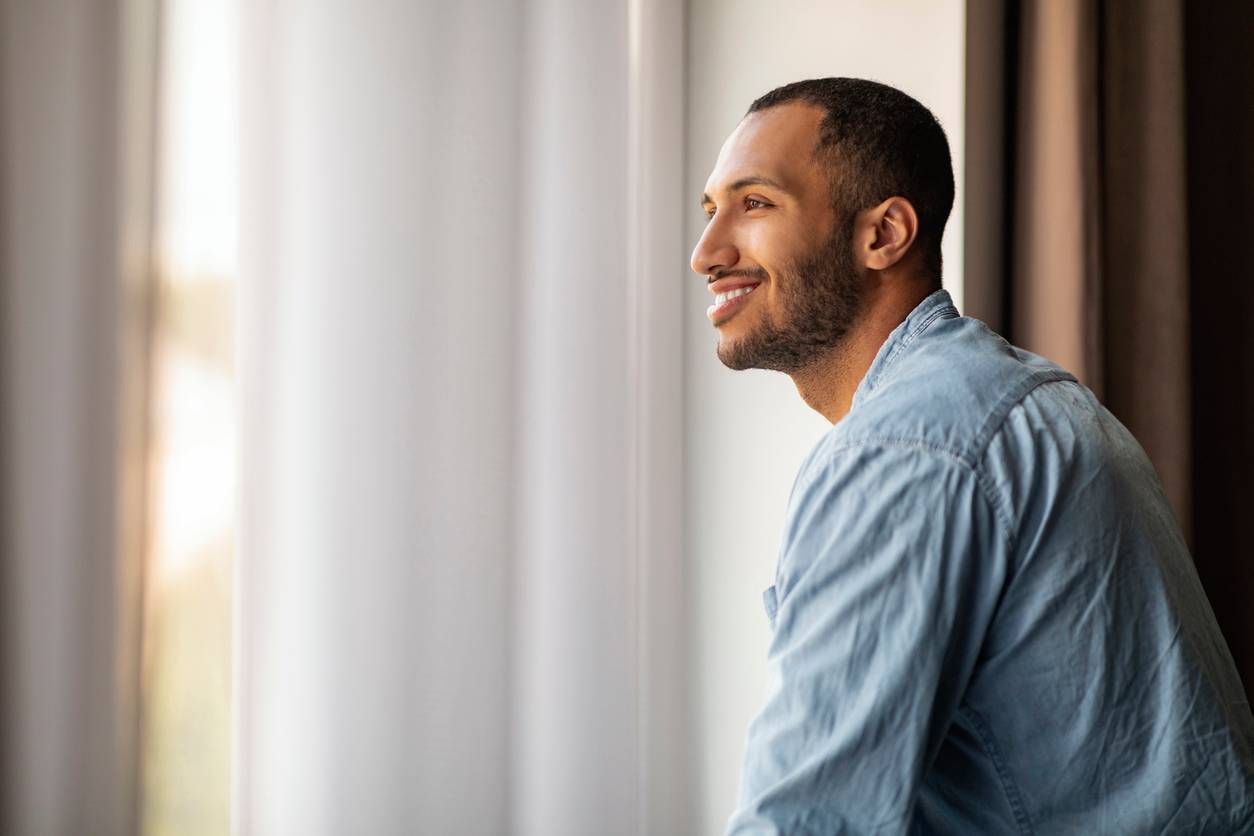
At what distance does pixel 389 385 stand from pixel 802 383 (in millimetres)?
Result: 756

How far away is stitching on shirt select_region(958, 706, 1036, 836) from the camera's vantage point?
0.82 metres

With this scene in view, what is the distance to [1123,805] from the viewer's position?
81cm

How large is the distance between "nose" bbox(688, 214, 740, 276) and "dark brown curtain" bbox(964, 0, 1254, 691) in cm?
63

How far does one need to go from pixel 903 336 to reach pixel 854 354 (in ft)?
0.53

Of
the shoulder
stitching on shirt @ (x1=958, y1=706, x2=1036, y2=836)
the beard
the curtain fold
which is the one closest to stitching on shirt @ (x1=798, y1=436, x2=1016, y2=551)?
the shoulder

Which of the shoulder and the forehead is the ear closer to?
the forehead

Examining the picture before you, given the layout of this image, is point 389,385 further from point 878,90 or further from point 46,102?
point 878,90

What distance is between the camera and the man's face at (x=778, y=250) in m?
1.24

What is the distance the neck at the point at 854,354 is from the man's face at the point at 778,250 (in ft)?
0.04

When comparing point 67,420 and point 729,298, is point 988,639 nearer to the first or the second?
point 729,298

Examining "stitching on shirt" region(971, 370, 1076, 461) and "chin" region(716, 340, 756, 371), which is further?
"chin" region(716, 340, 756, 371)

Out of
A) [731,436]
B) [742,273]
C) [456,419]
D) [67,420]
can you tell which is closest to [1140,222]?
[731,436]

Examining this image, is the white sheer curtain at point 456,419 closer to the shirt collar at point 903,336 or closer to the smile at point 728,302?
the smile at point 728,302

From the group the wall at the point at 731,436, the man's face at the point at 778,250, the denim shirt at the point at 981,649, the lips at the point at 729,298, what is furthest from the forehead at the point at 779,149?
the wall at the point at 731,436
